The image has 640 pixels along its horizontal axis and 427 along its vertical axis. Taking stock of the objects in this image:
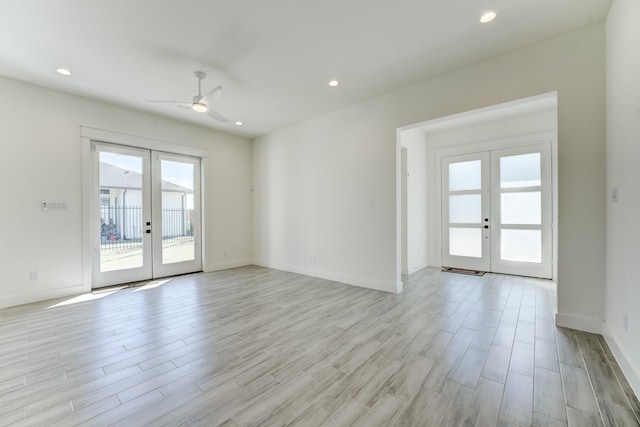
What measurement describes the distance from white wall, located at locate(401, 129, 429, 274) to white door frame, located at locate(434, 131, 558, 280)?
28 centimetres

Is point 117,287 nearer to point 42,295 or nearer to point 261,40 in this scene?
point 42,295

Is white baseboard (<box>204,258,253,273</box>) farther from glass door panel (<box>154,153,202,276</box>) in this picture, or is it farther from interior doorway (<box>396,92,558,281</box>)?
interior doorway (<box>396,92,558,281</box>)

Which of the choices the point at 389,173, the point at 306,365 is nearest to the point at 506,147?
the point at 389,173

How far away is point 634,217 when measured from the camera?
1.99 m

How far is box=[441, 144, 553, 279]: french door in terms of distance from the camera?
16.3 feet

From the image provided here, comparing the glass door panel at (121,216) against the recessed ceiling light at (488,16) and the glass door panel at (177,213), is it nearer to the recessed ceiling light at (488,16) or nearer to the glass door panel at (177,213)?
the glass door panel at (177,213)

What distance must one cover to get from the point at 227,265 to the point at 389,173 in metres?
4.23

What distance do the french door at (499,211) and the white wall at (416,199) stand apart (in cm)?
43

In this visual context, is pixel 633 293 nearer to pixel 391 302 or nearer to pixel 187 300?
pixel 391 302

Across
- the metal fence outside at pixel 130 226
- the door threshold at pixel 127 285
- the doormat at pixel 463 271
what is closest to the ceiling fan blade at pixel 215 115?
the metal fence outside at pixel 130 226

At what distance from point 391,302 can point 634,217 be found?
2531 mm

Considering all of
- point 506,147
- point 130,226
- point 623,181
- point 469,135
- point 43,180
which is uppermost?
point 469,135

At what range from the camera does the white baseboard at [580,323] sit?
2.71m

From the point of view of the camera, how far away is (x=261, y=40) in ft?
9.45
